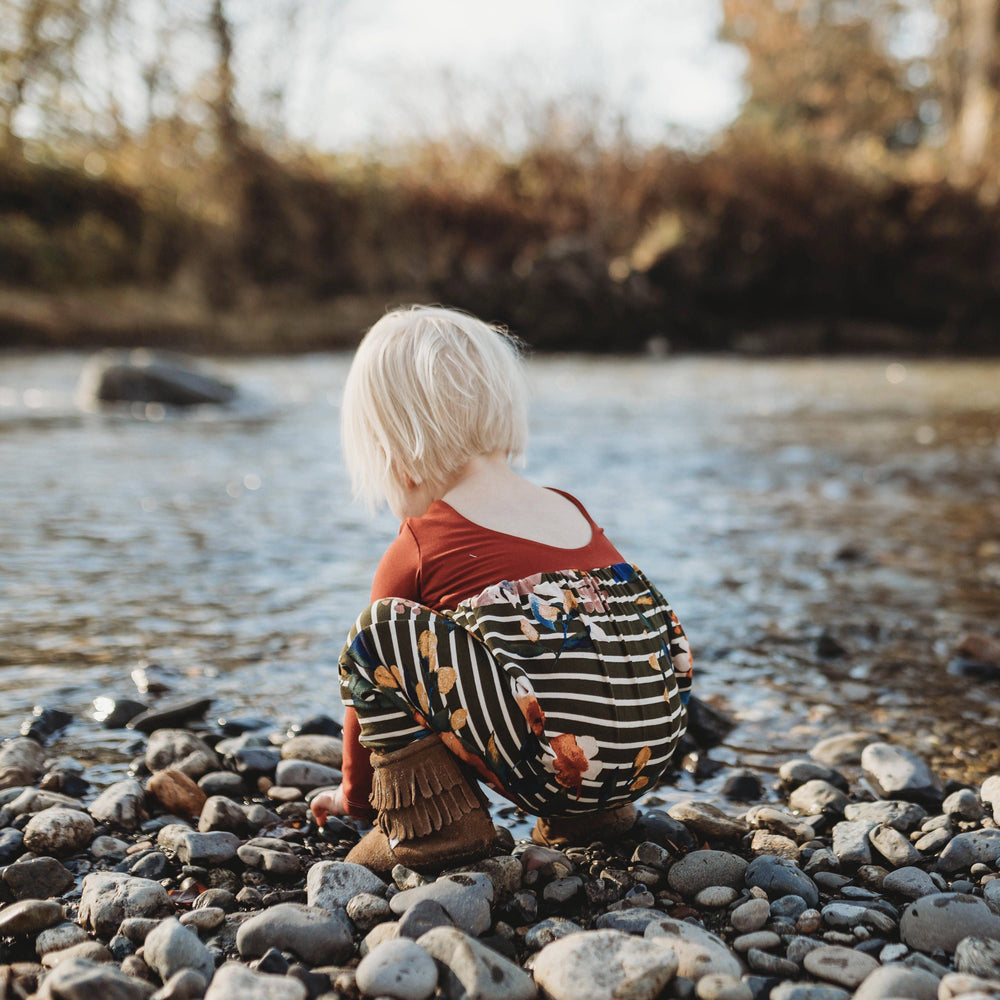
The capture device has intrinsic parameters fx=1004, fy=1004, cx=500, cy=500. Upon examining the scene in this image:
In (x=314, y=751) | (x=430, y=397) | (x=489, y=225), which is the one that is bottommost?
(x=314, y=751)

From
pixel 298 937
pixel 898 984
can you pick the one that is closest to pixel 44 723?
pixel 298 937

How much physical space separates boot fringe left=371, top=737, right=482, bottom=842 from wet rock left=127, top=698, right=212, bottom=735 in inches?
34.7

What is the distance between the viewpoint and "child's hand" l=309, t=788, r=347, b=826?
1931mm

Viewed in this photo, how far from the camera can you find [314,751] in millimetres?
2266

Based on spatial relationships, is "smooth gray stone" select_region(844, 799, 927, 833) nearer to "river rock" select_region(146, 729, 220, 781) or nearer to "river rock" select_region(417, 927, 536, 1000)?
"river rock" select_region(417, 927, 536, 1000)

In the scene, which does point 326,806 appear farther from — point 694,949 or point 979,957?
point 979,957

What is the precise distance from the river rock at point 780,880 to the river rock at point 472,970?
388 millimetres

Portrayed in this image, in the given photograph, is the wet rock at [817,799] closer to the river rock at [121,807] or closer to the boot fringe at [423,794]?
the boot fringe at [423,794]

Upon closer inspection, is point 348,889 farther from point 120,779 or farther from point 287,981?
point 120,779

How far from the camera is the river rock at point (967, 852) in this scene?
1755 millimetres

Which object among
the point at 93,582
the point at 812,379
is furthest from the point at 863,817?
the point at 812,379

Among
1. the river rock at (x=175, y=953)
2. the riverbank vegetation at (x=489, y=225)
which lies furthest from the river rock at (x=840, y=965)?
the riverbank vegetation at (x=489, y=225)

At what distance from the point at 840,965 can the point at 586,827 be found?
546mm

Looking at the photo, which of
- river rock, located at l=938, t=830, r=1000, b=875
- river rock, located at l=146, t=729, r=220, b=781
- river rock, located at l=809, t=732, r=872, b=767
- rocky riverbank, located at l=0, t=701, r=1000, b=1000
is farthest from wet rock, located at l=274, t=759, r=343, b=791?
river rock, located at l=938, t=830, r=1000, b=875
